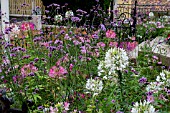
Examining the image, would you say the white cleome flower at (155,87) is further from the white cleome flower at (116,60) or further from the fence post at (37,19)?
the fence post at (37,19)

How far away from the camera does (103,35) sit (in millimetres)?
5477

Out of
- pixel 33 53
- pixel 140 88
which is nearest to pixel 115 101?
pixel 140 88

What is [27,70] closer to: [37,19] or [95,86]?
[95,86]

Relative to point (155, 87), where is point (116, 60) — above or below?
above

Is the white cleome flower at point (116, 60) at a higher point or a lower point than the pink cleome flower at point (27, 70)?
higher

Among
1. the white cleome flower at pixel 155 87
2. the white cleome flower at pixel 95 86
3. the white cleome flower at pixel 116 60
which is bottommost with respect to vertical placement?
the white cleome flower at pixel 155 87

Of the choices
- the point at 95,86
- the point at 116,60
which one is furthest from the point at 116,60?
the point at 95,86

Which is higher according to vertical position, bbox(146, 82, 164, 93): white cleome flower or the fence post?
the fence post

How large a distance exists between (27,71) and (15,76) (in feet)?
0.31

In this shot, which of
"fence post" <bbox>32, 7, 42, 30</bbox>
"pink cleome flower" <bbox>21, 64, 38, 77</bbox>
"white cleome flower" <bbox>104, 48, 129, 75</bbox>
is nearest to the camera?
"white cleome flower" <bbox>104, 48, 129, 75</bbox>

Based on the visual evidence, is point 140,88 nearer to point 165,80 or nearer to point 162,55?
point 165,80

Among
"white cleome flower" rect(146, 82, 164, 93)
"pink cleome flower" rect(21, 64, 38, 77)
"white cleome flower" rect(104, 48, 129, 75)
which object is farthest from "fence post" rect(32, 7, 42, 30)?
"white cleome flower" rect(104, 48, 129, 75)

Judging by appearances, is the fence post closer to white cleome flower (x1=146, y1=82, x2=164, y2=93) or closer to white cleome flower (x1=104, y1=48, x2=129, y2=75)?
white cleome flower (x1=146, y1=82, x2=164, y2=93)

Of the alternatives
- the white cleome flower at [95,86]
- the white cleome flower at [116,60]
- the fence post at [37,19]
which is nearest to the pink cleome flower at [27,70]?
the white cleome flower at [95,86]
